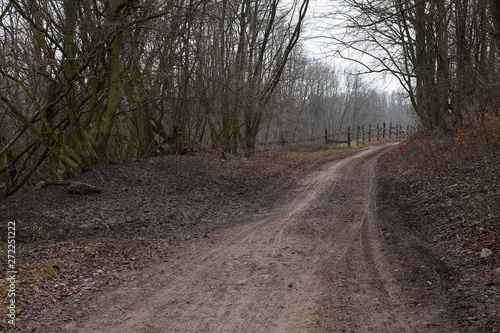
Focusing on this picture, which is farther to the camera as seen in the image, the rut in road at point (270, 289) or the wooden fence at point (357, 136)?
the wooden fence at point (357, 136)

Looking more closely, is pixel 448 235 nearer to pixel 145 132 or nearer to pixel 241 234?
pixel 241 234

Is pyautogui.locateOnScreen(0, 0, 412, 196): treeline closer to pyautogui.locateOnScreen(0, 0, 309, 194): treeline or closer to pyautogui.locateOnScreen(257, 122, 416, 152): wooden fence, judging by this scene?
pyautogui.locateOnScreen(0, 0, 309, 194): treeline

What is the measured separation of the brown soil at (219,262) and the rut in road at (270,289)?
2 centimetres

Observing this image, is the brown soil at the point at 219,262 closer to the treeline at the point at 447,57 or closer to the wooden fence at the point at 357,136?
the treeline at the point at 447,57

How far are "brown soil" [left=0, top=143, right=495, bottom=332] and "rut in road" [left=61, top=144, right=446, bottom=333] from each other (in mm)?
18

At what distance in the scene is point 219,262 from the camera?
5.72m

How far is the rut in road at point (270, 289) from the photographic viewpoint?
3723 mm

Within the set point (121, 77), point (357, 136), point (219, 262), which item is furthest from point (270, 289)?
point (357, 136)

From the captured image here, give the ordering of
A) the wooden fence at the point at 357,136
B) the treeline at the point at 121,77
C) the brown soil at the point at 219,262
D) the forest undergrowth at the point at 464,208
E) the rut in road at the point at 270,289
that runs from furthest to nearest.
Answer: the wooden fence at the point at 357,136, the treeline at the point at 121,77, the forest undergrowth at the point at 464,208, the brown soil at the point at 219,262, the rut in road at the point at 270,289

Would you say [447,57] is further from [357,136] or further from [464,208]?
[357,136]

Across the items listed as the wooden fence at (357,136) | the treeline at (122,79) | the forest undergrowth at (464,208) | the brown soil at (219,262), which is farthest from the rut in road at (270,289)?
the wooden fence at (357,136)

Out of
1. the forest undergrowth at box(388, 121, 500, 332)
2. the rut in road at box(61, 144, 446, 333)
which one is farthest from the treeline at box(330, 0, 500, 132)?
the rut in road at box(61, 144, 446, 333)

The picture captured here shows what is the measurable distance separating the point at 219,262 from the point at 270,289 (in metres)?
1.38

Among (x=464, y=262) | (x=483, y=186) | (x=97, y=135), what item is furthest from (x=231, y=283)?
(x=97, y=135)
